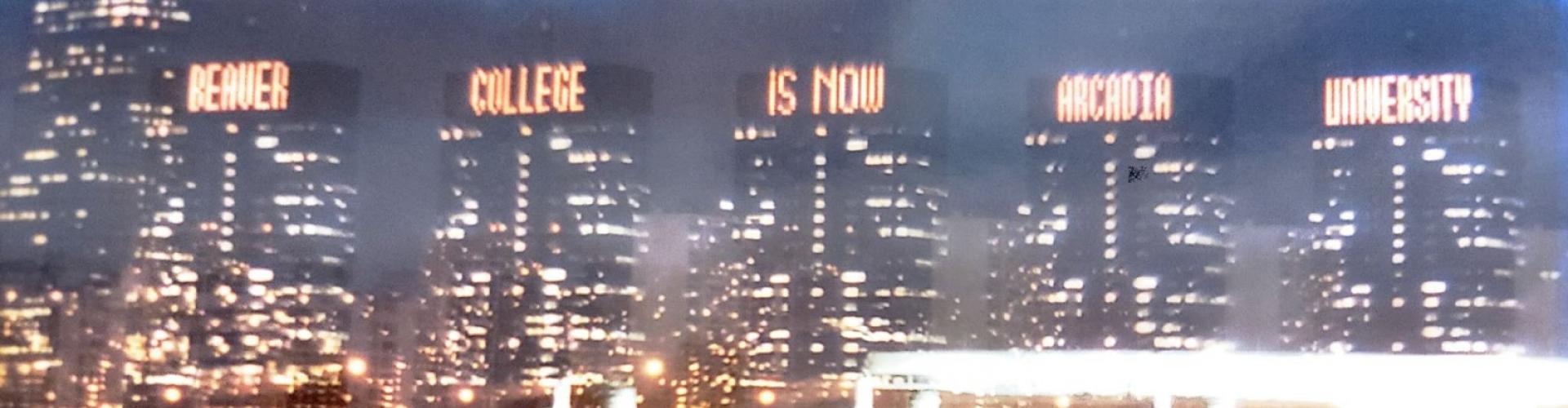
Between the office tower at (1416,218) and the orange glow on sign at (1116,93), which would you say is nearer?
the orange glow on sign at (1116,93)

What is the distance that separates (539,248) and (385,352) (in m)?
1.57

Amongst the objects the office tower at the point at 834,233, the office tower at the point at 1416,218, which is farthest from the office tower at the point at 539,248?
the office tower at the point at 1416,218

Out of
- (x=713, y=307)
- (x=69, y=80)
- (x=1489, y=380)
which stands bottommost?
(x=1489, y=380)

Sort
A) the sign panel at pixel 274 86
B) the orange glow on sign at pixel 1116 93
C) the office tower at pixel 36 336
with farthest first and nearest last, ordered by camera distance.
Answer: the office tower at pixel 36 336
the sign panel at pixel 274 86
the orange glow on sign at pixel 1116 93

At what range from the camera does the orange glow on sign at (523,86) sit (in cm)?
664

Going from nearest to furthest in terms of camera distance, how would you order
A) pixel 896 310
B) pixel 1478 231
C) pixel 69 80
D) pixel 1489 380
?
pixel 1489 380
pixel 69 80
pixel 1478 231
pixel 896 310

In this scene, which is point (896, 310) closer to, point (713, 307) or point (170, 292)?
point (713, 307)

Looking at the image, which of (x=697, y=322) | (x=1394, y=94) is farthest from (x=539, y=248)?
(x=1394, y=94)

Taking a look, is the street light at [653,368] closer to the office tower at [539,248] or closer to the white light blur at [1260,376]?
the office tower at [539,248]

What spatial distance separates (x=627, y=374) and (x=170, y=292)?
2.67 meters

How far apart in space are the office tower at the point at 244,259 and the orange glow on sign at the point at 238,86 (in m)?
0.22

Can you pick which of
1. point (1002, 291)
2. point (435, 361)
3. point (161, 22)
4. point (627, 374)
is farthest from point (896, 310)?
point (161, 22)

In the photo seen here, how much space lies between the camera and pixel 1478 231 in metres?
8.49

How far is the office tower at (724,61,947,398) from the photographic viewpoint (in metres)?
8.13
